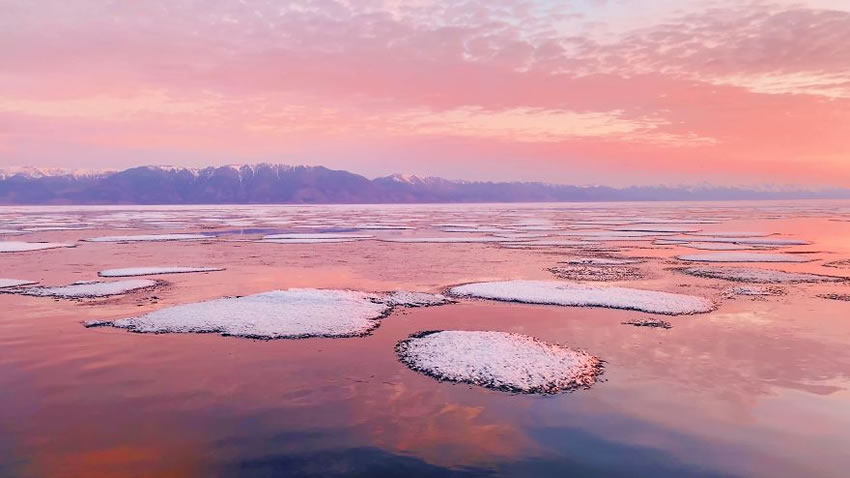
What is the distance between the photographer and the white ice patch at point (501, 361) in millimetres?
11030

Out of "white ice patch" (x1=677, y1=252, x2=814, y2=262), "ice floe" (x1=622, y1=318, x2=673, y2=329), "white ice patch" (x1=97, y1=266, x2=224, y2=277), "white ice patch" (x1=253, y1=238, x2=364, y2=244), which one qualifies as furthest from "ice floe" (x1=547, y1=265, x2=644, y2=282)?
"white ice patch" (x1=253, y1=238, x2=364, y2=244)

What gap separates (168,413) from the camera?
9.37 meters

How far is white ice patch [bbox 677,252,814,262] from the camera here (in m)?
29.4

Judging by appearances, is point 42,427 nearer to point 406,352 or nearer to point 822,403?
point 406,352

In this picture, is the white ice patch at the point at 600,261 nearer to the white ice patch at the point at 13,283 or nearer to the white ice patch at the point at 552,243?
the white ice patch at the point at 552,243

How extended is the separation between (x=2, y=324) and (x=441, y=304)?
12354mm

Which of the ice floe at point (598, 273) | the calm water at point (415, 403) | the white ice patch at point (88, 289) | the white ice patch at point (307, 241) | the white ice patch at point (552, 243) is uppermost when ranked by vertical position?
the white ice patch at point (88, 289)

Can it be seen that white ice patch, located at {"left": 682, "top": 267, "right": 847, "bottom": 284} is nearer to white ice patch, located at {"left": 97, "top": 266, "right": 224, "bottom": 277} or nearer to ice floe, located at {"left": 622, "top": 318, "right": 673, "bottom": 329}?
ice floe, located at {"left": 622, "top": 318, "right": 673, "bottom": 329}

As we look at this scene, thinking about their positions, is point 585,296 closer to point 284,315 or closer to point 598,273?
point 598,273

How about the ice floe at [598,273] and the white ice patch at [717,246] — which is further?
the white ice patch at [717,246]

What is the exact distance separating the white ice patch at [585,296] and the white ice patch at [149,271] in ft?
41.2

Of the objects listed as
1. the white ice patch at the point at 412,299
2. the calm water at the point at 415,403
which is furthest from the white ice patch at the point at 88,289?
the white ice patch at the point at 412,299

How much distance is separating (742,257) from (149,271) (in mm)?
29743

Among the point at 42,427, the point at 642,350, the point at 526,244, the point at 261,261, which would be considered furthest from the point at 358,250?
the point at 42,427
